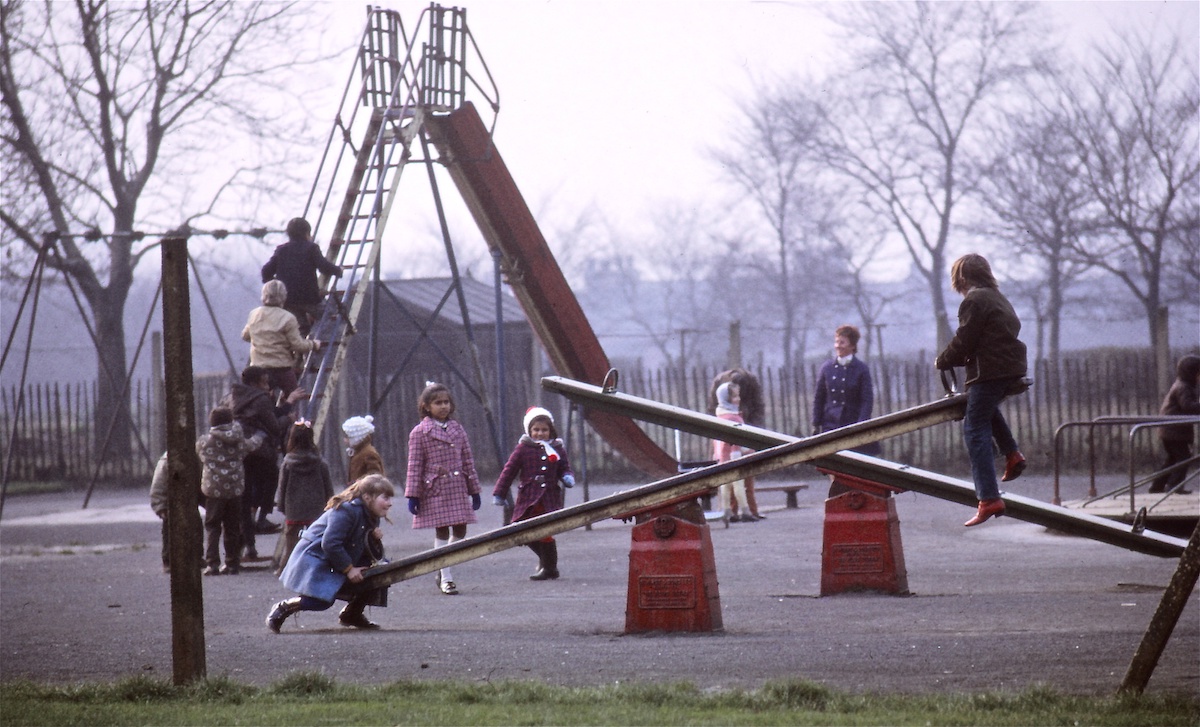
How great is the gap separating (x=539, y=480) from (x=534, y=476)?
52 mm

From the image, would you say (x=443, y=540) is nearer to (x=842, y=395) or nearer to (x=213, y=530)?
(x=213, y=530)

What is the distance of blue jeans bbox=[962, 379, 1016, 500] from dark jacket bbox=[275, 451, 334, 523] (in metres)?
6.22

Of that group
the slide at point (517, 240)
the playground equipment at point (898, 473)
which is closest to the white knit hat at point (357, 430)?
the playground equipment at point (898, 473)

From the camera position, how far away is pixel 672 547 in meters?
8.34

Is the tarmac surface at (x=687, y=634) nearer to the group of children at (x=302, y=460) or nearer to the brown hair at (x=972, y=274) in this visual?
the group of children at (x=302, y=460)

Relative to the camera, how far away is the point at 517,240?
15859mm

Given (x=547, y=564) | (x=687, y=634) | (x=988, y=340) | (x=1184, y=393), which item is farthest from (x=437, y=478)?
(x=1184, y=393)

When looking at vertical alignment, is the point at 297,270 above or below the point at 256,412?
above

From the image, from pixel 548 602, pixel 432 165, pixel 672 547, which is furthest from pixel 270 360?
pixel 672 547

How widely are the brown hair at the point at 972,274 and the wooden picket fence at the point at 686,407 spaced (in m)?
12.1

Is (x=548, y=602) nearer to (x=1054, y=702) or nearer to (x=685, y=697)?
(x=685, y=697)

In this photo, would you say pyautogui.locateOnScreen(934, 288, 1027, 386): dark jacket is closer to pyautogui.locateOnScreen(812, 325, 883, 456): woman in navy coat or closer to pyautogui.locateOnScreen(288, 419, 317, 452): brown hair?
pyautogui.locateOnScreen(812, 325, 883, 456): woman in navy coat

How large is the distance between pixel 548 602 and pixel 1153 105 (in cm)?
2389

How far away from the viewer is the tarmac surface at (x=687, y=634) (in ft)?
22.4
